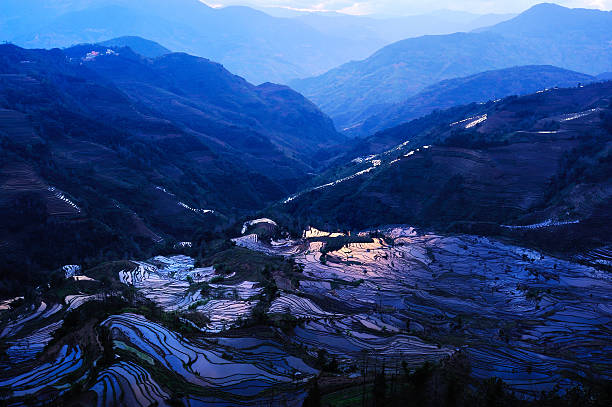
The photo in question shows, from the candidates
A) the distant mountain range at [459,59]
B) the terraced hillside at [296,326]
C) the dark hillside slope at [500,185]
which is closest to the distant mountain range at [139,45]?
the distant mountain range at [459,59]

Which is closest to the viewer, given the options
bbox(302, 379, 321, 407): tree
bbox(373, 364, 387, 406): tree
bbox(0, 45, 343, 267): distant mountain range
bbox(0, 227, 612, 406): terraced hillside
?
bbox(302, 379, 321, 407): tree

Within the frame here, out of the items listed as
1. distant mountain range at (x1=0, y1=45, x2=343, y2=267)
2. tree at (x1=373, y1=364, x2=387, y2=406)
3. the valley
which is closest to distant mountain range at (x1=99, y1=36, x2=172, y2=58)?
distant mountain range at (x1=0, y1=45, x2=343, y2=267)

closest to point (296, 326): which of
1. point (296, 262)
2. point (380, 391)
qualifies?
point (380, 391)

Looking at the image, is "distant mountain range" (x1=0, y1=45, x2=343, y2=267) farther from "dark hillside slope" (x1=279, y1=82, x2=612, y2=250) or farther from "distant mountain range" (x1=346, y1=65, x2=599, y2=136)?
"distant mountain range" (x1=346, y1=65, x2=599, y2=136)

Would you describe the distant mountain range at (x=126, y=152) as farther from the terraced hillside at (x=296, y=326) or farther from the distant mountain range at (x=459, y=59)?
the distant mountain range at (x=459, y=59)

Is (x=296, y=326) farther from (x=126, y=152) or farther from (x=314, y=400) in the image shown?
(x=126, y=152)

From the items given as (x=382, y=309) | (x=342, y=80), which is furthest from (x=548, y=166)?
(x=342, y=80)
